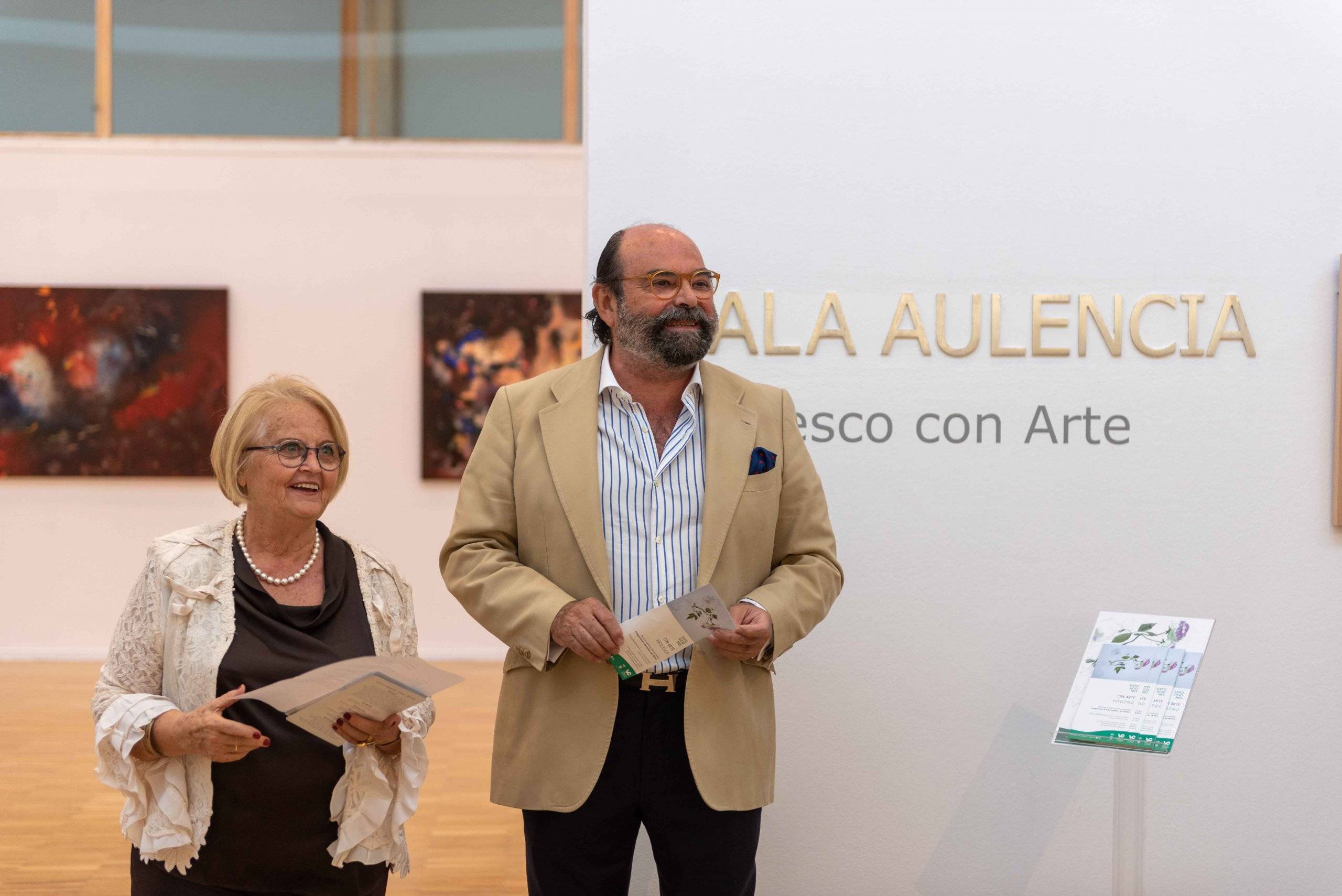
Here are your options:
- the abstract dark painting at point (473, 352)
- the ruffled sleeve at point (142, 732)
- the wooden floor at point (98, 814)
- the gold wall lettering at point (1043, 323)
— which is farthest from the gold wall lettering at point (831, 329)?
the abstract dark painting at point (473, 352)

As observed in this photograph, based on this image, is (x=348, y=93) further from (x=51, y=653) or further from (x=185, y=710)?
(x=185, y=710)

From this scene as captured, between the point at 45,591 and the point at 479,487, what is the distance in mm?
6808

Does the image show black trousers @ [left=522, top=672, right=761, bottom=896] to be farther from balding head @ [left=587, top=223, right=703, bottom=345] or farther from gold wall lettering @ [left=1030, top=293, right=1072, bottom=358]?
gold wall lettering @ [left=1030, top=293, right=1072, bottom=358]

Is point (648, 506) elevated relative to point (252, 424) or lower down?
lower down

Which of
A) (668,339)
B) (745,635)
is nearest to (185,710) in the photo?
(745,635)

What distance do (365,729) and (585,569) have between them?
52cm

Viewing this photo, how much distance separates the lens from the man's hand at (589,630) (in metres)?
2.24

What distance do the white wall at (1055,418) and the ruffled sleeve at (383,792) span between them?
4.46 ft

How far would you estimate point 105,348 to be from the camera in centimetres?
817

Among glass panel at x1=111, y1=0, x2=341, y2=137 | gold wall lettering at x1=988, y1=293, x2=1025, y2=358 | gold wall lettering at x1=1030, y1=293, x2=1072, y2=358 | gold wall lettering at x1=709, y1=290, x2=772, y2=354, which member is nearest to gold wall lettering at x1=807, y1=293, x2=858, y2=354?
gold wall lettering at x1=709, y1=290, x2=772, y2=354

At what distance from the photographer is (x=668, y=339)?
8.05 ft

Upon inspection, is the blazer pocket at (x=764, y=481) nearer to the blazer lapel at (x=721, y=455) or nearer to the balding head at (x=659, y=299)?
the blazer lapel at (x=721, y=455)

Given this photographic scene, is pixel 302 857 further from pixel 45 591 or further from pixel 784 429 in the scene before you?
pixel 45 591

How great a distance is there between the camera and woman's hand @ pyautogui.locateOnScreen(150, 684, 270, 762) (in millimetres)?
2064
